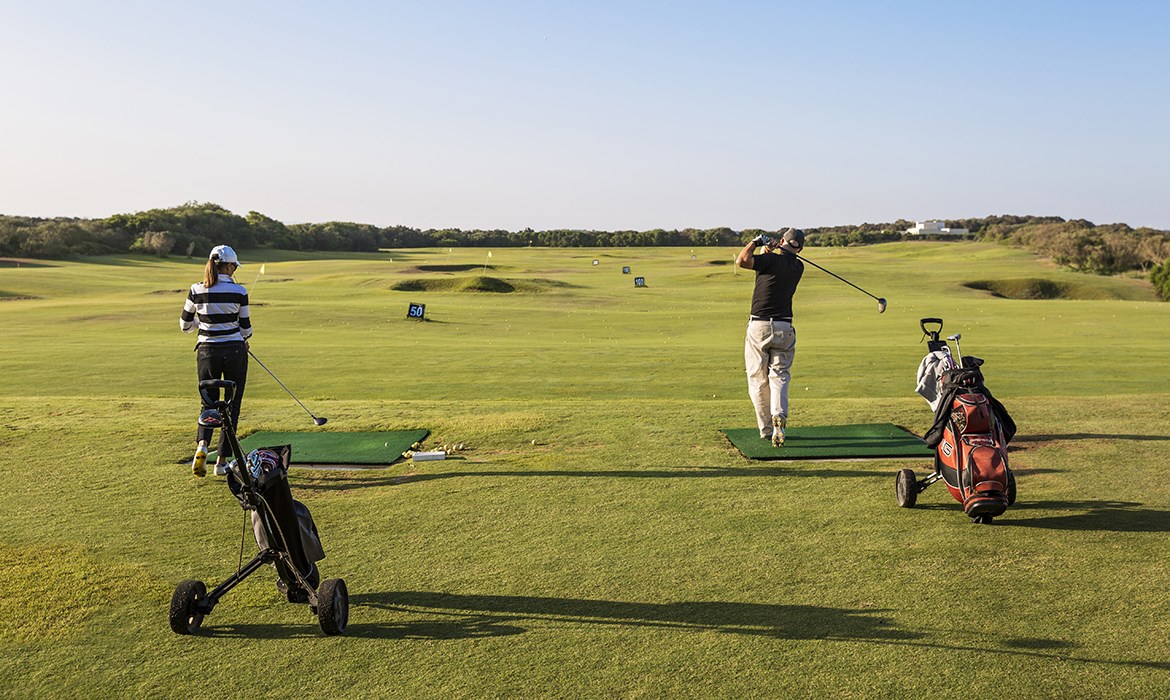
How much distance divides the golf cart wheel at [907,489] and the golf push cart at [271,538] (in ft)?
17.1

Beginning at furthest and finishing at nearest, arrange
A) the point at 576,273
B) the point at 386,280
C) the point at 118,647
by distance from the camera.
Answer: the point at 576,273 < the point at 386,280 < the point at 118,647

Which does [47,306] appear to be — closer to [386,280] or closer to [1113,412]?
[386,280]

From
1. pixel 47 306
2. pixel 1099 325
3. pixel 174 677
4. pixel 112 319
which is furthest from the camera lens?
pixel 47 306

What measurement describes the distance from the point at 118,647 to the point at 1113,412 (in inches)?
519

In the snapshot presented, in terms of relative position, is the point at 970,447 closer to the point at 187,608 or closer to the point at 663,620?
the point at 663,620

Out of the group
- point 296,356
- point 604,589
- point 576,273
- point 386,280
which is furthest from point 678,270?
point 604,589

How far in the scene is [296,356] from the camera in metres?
25.2

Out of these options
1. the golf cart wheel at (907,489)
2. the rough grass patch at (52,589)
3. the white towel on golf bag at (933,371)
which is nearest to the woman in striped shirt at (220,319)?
the rough grass patch at (52,589)

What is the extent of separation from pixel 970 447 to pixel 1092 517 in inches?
A: 55.3

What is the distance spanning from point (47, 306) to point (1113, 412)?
43.8m

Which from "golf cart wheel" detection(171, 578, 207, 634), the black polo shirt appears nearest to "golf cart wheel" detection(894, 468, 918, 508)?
the black polo shirt

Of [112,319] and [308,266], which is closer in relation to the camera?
[112,319]

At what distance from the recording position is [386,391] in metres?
19.5

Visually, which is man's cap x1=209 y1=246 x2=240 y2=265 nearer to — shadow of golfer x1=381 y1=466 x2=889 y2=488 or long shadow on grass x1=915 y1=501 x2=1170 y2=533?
shadow of golfer x1=381 y1=466 x2=889 y2=488
